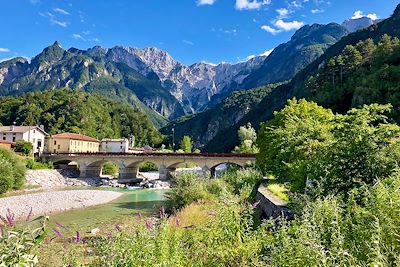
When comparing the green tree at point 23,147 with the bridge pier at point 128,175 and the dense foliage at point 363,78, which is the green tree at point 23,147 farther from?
the dense foliage at point 363,78

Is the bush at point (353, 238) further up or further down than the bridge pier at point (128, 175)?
further up

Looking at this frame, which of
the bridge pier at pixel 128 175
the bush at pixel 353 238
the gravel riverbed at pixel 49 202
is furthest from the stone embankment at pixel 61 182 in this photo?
the bush at pixel 353 238

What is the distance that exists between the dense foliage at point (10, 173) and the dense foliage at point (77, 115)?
273ft

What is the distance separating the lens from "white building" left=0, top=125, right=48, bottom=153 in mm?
82625

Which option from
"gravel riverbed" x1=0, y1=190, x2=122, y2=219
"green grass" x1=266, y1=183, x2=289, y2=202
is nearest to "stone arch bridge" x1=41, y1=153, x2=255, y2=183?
"gravel riverbed" x1=0, y1=190, x2=122, y2=219

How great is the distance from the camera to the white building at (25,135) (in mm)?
82625

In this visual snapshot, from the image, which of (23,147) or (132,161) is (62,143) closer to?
(23,147)

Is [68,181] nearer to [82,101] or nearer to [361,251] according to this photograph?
[361,251]

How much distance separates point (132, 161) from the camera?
2886 inches

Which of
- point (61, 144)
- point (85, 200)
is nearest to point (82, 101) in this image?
point (61, 144)

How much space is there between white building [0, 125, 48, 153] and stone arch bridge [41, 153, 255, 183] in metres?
8.26

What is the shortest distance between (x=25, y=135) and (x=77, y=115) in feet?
197

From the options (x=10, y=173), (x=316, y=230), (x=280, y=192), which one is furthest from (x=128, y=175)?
(x=316, y=230)

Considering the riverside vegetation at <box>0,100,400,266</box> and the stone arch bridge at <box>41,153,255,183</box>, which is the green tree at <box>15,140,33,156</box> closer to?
the stone arch bridge at <box>41,153,255,183</box>
